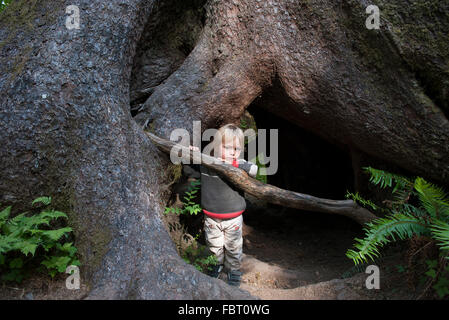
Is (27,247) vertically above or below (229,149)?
below

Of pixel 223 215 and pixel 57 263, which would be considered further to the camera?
pixel 223 215

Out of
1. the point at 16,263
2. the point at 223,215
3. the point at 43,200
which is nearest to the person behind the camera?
the point at 16,263

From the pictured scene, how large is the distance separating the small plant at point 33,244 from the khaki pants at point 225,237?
1.52 m

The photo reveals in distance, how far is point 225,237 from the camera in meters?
3.79

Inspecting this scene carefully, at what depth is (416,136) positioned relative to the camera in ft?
11.9

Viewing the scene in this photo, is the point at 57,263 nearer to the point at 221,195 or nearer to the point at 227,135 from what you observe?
the point at 221,195

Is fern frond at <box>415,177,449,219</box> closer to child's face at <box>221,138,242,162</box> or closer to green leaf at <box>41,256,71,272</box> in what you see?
child's face at <box>221,138,242,162</box>

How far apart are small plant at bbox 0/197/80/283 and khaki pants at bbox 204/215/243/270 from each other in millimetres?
1518

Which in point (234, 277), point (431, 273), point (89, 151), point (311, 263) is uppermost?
point (89, 151)

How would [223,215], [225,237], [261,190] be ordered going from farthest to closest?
[225,237], [223,215], [261,190]

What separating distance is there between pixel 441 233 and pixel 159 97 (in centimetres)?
326

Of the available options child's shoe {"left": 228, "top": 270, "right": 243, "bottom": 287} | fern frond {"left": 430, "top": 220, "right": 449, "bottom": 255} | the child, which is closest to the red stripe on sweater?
the child

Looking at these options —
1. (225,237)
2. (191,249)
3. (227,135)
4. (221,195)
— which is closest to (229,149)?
(227,135)

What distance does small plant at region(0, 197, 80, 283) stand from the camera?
8.38 ft
